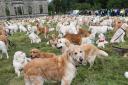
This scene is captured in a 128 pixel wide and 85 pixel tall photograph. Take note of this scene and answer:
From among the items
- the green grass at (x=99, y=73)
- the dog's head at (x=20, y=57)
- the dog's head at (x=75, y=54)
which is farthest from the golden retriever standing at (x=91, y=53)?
the dog's head at (x=75, y=54)

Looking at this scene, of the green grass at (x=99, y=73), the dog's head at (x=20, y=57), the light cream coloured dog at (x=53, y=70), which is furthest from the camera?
the dog's head at (x=20, y=57)

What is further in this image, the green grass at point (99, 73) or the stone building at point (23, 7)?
the stone building at point (23, 7)

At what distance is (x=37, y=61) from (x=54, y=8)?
90.1 m

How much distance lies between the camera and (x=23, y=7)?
9488 centimetres

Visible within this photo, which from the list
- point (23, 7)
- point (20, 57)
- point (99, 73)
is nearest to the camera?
point (20, 57)

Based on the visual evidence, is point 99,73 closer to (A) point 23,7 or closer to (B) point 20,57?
(B) point 20,57

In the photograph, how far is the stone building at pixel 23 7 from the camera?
8931cm

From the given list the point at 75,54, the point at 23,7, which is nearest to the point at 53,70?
the point at 75,54

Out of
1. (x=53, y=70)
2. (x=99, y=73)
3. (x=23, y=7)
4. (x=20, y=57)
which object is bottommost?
(x=23, y=7)

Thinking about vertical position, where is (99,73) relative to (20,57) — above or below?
below

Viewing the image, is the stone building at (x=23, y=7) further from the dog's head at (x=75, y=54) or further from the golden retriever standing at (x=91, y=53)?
the dog's head at (x=75, y=54)

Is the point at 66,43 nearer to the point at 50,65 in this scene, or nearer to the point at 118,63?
the point at 118,63

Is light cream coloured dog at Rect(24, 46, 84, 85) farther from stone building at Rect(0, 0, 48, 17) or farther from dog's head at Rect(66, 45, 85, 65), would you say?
stone building at Rect(0, 0, 48, 17)

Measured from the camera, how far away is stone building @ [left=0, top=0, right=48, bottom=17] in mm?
89312
